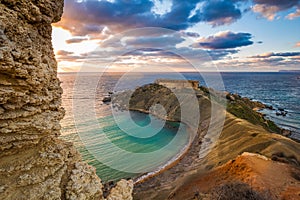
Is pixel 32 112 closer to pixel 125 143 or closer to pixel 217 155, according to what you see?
pixel 217 155

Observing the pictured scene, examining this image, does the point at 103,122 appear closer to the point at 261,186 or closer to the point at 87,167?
the point at 261,186

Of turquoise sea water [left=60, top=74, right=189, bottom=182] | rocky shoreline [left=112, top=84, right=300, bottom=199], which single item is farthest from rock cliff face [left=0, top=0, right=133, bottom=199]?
turquoise sea water [left=60, top=74, right=189, bottom=182]

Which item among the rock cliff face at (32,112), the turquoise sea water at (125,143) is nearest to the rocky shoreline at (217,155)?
the turquoise sea water at (125,143)

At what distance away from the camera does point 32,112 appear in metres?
7.07

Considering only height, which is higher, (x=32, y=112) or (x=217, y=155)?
(x=32, y=112)

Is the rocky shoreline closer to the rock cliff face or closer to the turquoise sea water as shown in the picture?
the turquoise sea water

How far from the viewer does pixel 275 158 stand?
25219 mm

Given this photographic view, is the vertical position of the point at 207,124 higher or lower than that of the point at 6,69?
lower

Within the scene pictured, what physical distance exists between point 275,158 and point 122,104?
2610 inches

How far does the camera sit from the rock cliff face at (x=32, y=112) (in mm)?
6250

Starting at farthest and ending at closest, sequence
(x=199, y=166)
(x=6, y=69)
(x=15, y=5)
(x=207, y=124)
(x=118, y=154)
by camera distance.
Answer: (x=207, y=124)
(x=118, y=154)
(x=199, y=166)
(x=15, y=5)
(x=6, y=69)

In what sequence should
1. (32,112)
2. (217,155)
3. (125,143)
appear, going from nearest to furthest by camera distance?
(32,112), (217,155), (125,143)

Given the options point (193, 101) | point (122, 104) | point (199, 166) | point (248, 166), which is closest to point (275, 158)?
point (248, 166)

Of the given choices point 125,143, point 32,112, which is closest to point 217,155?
point 125,143
